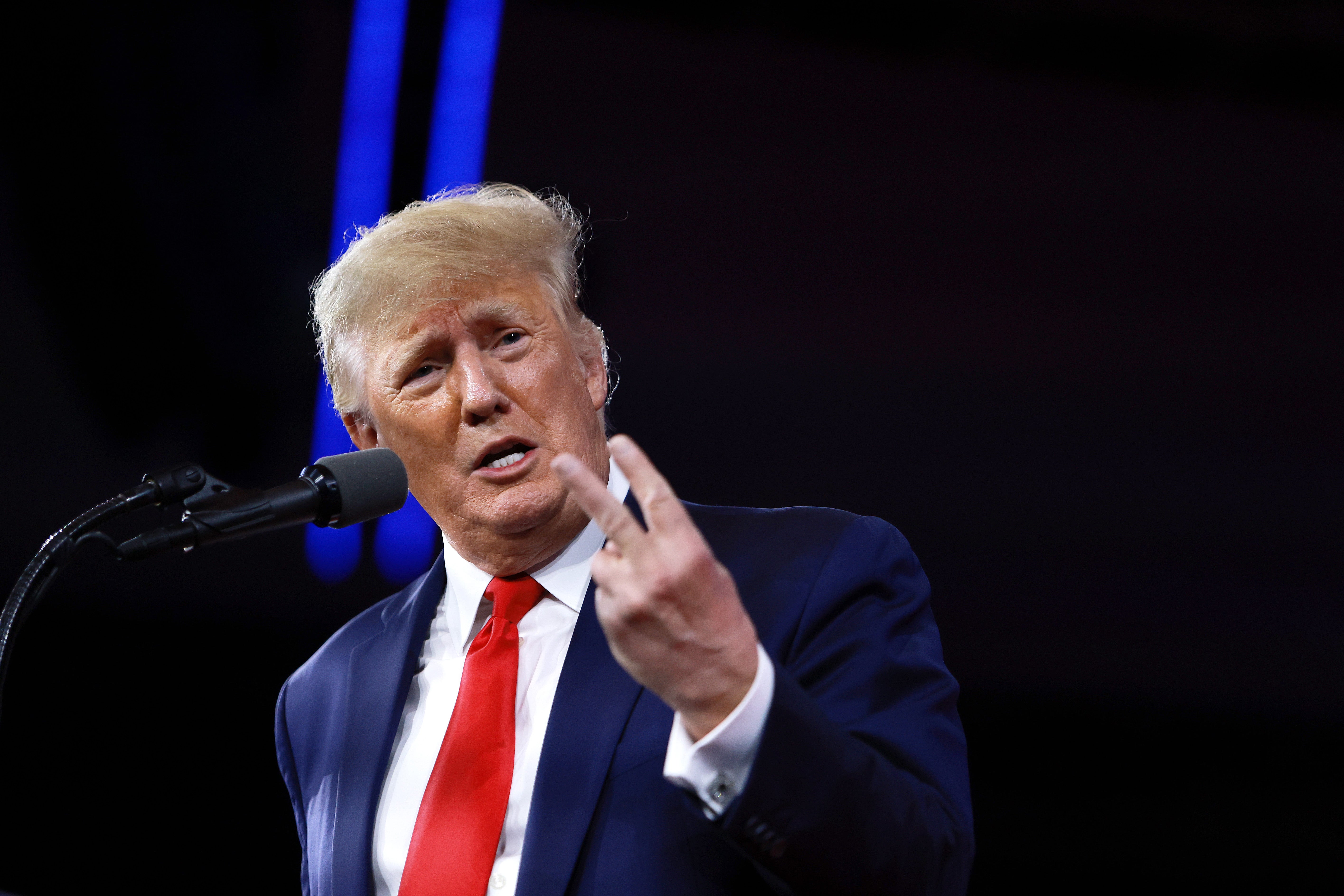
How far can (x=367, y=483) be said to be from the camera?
1.19 metres

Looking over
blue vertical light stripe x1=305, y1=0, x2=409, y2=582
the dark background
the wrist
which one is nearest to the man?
the wrist

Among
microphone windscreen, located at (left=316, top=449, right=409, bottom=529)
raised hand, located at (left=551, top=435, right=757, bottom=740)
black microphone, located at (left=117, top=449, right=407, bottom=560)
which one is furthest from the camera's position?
microphone windscreen, located at (left=316, top=449, right=409, bottom=529)

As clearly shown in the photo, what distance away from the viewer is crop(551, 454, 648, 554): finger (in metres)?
0.96

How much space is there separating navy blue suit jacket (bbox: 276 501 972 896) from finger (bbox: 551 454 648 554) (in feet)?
0.61

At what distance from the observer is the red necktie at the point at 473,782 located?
1347mm

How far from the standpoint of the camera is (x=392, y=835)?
148 cm

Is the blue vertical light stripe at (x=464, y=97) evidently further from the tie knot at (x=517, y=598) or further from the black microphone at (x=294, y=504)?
the black microphone at (x=294, y=504)

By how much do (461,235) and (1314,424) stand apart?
1.60 meters

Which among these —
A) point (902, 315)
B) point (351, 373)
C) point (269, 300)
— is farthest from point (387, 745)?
point (269, 300)

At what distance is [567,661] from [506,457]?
33 centimetres

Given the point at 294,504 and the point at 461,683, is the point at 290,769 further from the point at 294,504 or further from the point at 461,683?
the point at 294,504

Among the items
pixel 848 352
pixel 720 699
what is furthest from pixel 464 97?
pixel 720 699

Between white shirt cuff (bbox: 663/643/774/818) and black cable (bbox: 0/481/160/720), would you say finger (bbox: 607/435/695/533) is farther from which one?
black cable (bbox: 0/481/160/720)

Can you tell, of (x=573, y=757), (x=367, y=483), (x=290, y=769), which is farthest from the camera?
(x=290, y=769)
